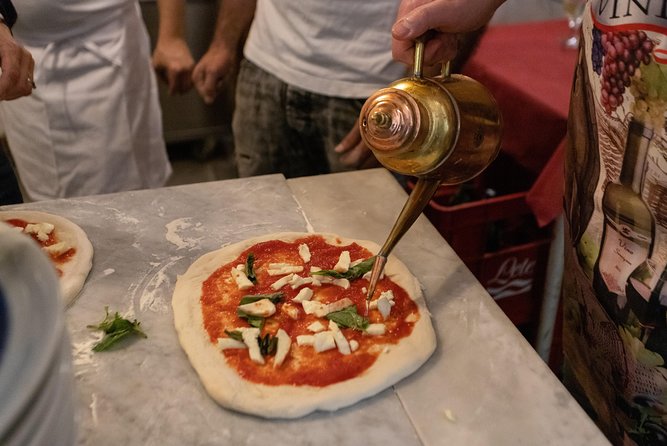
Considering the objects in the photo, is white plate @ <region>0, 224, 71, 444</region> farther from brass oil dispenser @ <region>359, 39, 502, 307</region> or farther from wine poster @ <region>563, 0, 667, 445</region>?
wine poster @ <region>563, 0, 667, 445</region>

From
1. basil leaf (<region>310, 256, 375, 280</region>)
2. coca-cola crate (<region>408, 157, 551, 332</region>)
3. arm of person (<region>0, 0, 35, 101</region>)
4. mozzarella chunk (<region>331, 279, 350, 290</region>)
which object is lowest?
coca-cola crate (<region>408, 157, 551, 332</region>)

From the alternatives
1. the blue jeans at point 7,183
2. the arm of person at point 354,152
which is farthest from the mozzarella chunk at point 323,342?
the blue jeans at point 7,183

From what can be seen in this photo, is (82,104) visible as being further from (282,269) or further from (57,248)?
(282,269)

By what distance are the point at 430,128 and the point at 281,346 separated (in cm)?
37

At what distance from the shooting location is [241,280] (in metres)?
1.02

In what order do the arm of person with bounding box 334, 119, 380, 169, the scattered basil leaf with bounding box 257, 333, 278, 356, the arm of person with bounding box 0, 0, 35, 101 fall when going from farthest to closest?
1. the arm of person with bounding box 334, 119, 380, 169
2. the arm of person with bounding box 0, 0, 35, 101
3. the scattered basil leaf with bounding box 257, 333, 278, 356

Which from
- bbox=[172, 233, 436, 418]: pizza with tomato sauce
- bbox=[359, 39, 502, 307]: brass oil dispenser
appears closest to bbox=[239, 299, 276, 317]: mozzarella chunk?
bbox=[172, 233, 436, 418]: pizza with tomato sauce

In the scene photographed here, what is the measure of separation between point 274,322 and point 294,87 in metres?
0.78

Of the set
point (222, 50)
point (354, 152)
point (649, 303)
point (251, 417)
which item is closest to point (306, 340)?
point (251, 417)

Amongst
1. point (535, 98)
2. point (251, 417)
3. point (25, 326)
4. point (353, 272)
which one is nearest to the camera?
point (25, 326)

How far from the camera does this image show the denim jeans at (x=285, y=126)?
61.0 inches

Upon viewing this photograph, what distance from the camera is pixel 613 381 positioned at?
0.93m

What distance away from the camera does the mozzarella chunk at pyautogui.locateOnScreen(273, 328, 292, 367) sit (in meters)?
0.87

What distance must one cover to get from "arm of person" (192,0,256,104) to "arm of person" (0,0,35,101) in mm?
615
